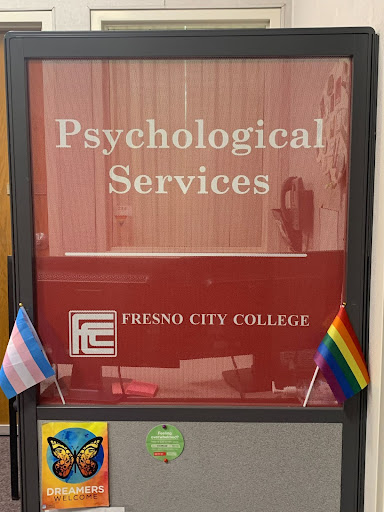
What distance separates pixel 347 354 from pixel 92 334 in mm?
604

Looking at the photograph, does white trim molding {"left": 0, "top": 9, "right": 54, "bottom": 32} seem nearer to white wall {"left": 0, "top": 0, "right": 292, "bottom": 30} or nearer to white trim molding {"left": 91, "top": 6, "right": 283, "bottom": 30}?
white wall {"left": 0, "top": 0, "right": 292, "bottom": 30}

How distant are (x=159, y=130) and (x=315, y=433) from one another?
807mm

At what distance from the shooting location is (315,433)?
1274 millimetres

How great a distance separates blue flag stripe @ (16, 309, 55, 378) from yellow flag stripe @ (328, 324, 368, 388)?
0.67 m

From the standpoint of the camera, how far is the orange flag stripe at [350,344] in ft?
4.05

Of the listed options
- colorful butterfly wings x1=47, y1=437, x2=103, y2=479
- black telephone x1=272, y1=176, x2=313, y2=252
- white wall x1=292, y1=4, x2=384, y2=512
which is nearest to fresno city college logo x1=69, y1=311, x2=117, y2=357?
colorful butterfly wings x1=47, y1=437, x2=103, y2=479

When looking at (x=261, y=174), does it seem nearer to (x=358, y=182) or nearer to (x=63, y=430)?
(x=358, y=182)

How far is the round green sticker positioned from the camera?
1278mm

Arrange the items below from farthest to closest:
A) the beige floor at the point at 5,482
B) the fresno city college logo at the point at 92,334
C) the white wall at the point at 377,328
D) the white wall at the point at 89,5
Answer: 1. the white wall at the point at 89,5
2. the beige floor at the point at 5,482
3. the fresno city college logo at the point at 92,334
4. the white wall at the point at 377,328

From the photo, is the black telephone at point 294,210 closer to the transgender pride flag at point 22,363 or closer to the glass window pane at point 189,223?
the glass window pane at point 189,223

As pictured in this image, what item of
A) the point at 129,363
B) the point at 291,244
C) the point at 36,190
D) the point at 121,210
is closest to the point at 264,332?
the point at 291,244

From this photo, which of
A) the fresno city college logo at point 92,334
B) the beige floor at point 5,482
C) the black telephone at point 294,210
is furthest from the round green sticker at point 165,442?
the beige floor at point 5,482

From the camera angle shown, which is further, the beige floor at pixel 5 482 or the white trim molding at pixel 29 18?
the white trim molding at pixel 29 18

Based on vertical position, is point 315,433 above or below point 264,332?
below
